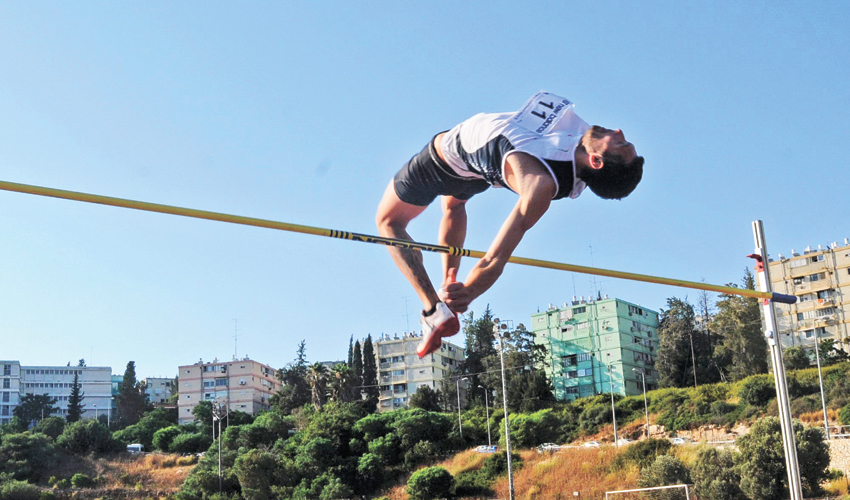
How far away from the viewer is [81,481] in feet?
213

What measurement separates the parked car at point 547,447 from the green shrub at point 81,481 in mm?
33731

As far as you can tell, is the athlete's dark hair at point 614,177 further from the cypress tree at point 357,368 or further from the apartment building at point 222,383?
the apartment building at point 222,383

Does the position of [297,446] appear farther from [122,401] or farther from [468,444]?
[122,401]

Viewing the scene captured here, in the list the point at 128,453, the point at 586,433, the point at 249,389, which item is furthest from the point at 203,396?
the point at 586,433

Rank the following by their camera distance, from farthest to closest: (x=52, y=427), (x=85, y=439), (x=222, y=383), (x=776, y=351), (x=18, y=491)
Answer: (x=222, y=383) → (x=52, y=427) → (x=85, y=439) → (x=18, y=491) → (x=776, y=351)

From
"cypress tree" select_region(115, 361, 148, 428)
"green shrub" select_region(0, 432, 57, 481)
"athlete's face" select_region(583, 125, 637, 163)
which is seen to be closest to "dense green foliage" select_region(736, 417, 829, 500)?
"athlete's face" select_region(583, 125, 637, 163)

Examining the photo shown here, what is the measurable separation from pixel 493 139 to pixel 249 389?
105m

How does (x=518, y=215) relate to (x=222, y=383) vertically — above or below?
below

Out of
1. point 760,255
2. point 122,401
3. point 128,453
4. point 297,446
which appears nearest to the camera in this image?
point 760,255

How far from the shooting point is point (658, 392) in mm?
64562

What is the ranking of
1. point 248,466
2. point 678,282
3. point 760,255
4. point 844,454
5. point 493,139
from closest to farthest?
point 493,139 < point 678,282 < point 760,255 < point 844,454 < point 248,466

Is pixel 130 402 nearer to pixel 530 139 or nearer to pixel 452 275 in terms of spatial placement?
pixel 452 275

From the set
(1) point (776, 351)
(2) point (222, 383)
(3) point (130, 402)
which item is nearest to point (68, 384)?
(3) point (130, 402)

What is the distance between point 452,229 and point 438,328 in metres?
1.33
